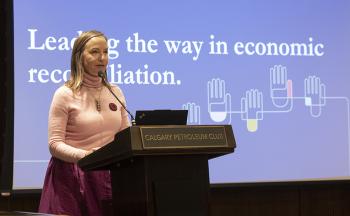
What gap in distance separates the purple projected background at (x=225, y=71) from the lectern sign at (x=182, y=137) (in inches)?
69.0

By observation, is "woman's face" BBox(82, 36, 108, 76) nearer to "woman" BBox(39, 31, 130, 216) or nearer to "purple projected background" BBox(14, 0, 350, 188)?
"woman" BBox(39, 31, 130, 216)

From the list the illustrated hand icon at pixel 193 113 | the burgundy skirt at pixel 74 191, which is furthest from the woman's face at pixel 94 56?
the illustrated hand icon at pixel 193 113

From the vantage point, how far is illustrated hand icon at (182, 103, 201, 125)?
393 cm

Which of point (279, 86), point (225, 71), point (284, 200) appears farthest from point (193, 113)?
point (284, 200)

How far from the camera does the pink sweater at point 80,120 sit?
2.46 metres

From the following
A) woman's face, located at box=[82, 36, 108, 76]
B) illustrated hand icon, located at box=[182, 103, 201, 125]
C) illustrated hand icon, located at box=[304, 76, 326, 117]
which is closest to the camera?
woman's face, located at box=[82, 36, 108, 76]

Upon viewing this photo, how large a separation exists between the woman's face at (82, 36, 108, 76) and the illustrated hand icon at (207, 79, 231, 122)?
1500mm

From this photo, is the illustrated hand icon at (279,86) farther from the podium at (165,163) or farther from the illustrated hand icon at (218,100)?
the podium at (165,163)

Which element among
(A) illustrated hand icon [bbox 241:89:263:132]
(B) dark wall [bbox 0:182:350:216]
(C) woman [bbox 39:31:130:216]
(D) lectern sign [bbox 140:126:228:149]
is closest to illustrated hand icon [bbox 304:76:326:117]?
(A) illustrated hand icon [bbox 241:89:263:132]

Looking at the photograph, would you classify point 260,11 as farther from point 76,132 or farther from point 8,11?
point 76,132

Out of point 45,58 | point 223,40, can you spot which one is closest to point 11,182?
point 45,58

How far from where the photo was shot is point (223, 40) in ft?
13.3

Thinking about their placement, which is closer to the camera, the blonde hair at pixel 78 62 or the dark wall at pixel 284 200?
the blonde hair at pixel 78 62

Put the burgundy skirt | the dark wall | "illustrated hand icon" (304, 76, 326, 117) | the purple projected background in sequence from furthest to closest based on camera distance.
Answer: the dark wall < "illustrated hand icon" (304, 76, 326, 117) < the purple projected background < the burgundy skirt
